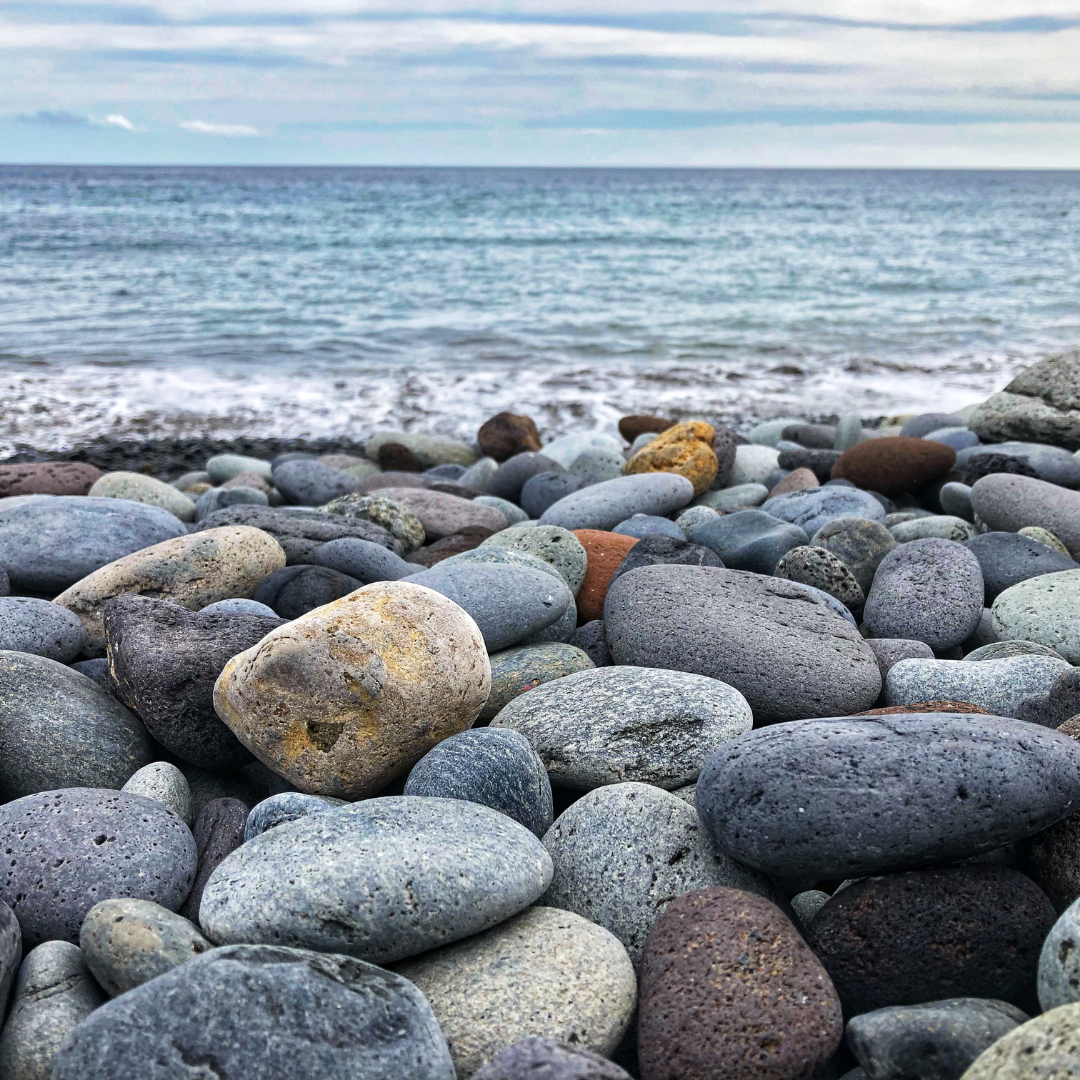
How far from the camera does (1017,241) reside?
2497cm

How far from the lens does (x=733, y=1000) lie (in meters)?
1.72

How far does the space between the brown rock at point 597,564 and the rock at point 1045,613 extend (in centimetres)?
142

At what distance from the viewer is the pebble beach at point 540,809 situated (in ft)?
5.48

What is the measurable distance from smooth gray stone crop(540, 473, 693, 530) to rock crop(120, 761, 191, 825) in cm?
244

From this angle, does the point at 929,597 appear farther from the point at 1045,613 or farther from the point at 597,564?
the point at 597,564

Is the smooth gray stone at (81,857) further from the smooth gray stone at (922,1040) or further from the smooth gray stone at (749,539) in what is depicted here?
the smooth gray stone at (749,539)

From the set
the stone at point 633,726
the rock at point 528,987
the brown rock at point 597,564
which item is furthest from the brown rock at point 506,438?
the rock at point 528,987

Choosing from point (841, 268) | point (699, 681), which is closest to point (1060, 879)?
point (699, 681)

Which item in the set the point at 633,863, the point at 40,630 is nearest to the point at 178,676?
the point at 40,630

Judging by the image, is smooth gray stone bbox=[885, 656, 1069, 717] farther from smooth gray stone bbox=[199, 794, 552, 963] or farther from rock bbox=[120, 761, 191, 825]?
rock bbox=[120, 761, 191, 825]

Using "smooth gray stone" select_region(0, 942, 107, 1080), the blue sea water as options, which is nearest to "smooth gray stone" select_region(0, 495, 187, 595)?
"smooth gray stone" select_region(0, 942, 107, 1080)

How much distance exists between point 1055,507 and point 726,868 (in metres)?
3.20

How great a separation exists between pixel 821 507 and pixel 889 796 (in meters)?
2.96

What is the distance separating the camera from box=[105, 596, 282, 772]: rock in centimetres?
267
